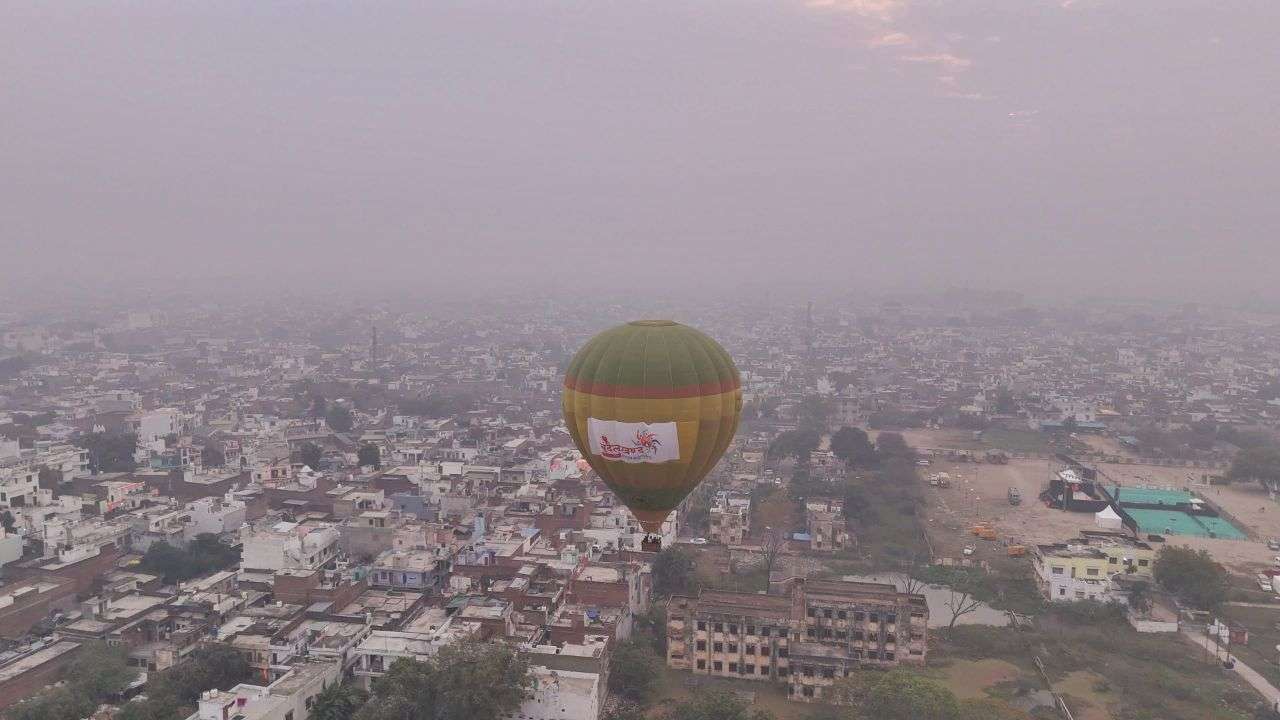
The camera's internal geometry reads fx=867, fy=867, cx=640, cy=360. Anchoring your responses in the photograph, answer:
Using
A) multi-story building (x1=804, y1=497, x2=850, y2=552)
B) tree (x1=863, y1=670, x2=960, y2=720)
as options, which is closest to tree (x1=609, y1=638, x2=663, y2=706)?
tree (x1=863, y1=670, x2=960, y2=720)

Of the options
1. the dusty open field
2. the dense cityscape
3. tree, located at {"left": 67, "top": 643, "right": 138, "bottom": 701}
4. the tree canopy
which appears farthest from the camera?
the dusty open field

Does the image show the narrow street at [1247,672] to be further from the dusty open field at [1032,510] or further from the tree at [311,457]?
the tree at [311,457]

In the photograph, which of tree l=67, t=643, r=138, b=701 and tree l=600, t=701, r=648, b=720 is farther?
tree l=67, t=643, r=138, b=701

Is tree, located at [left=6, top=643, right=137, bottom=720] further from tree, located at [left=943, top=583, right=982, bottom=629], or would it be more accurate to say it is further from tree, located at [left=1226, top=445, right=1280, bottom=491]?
tree, located at [left=1226, top=445, right=1280, bottom=491]

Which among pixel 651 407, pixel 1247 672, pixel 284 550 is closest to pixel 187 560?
pixel 284 550

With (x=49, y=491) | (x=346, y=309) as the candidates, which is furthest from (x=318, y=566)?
(x=346, y=309)

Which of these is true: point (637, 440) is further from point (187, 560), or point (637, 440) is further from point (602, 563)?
point (187, 560)

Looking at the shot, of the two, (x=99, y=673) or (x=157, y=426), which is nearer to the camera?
(x=99, y=673)
